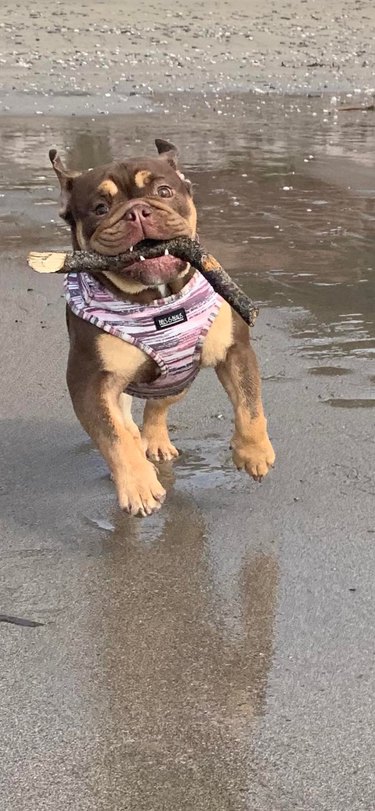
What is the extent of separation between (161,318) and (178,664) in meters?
1.37

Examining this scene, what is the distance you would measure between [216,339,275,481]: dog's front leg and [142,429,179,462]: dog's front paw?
0.50 m

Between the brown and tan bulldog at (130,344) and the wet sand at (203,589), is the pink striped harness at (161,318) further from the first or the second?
the wet sand at (203,589)

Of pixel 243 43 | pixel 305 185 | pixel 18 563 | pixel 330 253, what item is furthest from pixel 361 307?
pixel 243 43

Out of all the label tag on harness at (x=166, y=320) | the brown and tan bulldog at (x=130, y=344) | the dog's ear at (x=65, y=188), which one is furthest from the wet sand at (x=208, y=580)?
the dog's ear at (x=65, y=188)

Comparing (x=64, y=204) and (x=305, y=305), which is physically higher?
(x=64, y=204)

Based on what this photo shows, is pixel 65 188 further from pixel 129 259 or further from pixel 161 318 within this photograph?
pixel 161 318

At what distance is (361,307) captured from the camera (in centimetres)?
639

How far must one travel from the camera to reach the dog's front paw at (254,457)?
4242 millimetres

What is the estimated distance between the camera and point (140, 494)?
3.91 metres

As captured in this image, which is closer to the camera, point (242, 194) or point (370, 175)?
point (242, 194)

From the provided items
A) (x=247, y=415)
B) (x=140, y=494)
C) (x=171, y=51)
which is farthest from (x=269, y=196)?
(x=171, y=51)

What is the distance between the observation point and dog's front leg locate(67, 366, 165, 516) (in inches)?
154

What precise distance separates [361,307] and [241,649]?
344 cm

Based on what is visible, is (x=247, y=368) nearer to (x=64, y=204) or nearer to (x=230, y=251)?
(x=64, y=204)
